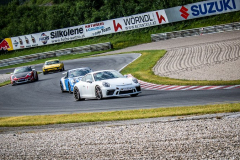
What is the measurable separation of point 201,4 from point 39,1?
4677 centimetres

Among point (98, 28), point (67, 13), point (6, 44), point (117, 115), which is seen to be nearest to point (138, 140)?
point (117, 115)

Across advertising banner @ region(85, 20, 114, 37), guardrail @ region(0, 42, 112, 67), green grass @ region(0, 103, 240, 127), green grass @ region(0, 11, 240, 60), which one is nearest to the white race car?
green grass @ region(0, 103, 240, 127)

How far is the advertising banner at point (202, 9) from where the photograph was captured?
137 ft

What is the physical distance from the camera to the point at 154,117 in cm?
1005

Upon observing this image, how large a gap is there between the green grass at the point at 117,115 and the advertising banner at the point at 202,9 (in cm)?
3276

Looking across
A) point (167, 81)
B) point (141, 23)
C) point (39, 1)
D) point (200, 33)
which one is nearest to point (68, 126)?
point (167, 81)

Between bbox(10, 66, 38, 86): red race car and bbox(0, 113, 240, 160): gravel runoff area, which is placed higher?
bbox(0, 113, 240, 160): gravel runoff area

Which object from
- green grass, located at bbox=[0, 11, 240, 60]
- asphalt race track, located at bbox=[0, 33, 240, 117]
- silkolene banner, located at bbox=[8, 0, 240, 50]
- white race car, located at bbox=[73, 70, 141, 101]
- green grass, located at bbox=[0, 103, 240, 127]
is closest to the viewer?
green grass, located at bbox=[0, 103, 240, 127]

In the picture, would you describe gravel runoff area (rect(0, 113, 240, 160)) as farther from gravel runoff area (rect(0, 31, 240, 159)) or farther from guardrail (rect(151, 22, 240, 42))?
guardrail (rect(151, 22, 240, 42))

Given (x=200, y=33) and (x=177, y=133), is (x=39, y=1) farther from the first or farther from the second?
(x=177, y=133)

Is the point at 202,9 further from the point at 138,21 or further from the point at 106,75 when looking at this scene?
the point at 106,75

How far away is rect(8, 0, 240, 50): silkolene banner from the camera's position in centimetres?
4244

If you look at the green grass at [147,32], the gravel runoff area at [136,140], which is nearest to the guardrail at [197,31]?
the green grass at [147,32]

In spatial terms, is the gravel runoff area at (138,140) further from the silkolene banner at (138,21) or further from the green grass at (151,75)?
the silkolene banner at (138,21)
